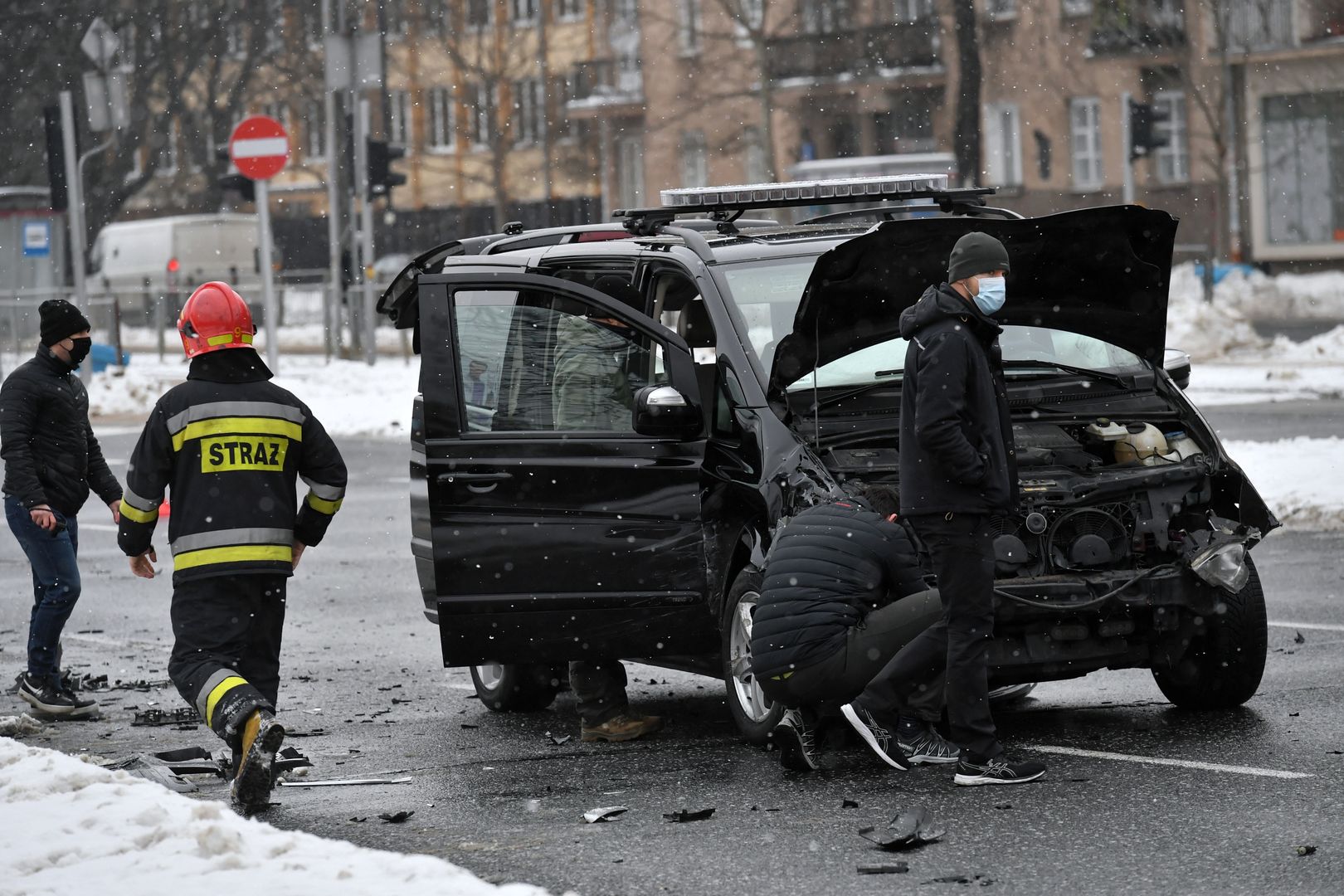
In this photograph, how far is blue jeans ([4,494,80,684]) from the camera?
31.1 ft

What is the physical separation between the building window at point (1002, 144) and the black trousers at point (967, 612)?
1658 inches

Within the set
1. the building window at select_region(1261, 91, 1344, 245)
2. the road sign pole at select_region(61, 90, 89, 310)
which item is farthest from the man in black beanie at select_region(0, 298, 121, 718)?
the building window at select_region(1261, 91, 1344, 245)

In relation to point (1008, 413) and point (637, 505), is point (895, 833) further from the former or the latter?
point (637, 505)

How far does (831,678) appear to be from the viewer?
7148 millimetres

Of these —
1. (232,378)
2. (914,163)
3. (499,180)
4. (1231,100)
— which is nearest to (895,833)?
(232,378)

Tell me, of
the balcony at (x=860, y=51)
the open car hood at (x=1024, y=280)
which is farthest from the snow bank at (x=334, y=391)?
the open car hood at (x=1024, y=280)

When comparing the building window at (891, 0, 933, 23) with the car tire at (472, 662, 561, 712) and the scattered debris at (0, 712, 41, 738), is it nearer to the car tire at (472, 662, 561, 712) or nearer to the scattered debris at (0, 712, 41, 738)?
the car tire at (472, 662, 561, 712)

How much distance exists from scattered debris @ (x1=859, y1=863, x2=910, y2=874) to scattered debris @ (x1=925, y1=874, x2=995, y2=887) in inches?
5.0

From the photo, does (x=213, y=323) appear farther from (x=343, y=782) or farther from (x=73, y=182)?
(x=73, y=182)

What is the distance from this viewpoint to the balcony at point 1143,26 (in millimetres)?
43625

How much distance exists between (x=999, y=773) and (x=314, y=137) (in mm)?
65955

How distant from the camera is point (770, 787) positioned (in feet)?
23.0

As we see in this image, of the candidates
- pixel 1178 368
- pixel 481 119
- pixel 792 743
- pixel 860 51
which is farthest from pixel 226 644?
pixel 481 119

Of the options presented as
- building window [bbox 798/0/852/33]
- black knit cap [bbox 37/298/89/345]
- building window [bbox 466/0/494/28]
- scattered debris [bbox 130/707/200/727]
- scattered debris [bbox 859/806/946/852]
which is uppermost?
building window [bbox 466/0/494/28]
